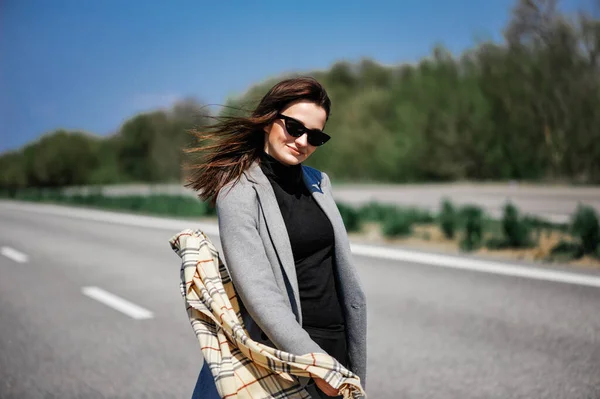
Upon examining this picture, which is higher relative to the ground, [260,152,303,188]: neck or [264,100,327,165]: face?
[264,100,327,165]: face

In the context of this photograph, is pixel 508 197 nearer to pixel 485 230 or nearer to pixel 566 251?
pixel 485 230

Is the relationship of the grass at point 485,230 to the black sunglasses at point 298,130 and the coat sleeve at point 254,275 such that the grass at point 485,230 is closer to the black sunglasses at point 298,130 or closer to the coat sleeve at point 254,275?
the black sunglasses at point 298,130

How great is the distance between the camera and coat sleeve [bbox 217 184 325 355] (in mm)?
2164

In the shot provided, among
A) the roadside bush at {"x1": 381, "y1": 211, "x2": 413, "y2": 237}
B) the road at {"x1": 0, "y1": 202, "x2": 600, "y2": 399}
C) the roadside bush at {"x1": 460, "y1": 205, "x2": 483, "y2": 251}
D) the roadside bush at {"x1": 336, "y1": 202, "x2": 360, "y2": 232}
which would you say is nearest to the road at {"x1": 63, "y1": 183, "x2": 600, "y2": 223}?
the roadside bush at {"x1": 336, "y1": 202, "x2": 360, "y2": 232}

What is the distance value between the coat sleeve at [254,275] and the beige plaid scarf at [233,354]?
0.22 feet

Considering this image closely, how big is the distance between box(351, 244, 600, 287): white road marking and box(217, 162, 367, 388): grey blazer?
24.4 ft

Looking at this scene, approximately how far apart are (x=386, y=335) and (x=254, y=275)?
4.35m

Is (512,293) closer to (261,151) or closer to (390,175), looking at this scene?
(261,151)

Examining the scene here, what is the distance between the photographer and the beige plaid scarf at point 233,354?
82.3 inches

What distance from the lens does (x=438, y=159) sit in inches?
1626

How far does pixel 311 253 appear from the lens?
2473 millimetres

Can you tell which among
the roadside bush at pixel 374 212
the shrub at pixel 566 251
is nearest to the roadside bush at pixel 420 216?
the roadside bush at pixel 374 212

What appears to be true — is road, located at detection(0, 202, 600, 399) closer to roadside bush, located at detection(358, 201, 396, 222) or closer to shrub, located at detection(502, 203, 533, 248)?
shrub, located at detection(502, 203, 533, 248)

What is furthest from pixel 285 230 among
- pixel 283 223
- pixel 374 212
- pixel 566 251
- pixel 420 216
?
pixel 374 212
